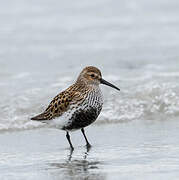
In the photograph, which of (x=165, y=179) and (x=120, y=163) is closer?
(x=165, y=179)

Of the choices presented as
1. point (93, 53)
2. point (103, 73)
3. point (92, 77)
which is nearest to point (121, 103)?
point (92, 77)

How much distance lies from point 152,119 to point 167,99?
2.30ft

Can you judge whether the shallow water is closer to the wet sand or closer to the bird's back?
the wet sand

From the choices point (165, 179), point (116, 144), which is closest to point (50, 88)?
point (116, 144)

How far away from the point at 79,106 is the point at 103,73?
491 cm

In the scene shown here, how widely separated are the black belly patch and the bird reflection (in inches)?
27.1

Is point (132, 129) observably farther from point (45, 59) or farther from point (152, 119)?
point (45, 59)

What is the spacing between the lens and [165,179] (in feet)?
21.4

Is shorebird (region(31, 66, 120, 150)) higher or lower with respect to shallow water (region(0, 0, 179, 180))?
higher

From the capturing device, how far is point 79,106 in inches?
336

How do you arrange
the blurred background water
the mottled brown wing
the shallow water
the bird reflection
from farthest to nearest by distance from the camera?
the blurred background water < the mottled brown wing < the shallow water < the bird reflection

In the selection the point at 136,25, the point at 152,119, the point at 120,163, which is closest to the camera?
the point at 120,163

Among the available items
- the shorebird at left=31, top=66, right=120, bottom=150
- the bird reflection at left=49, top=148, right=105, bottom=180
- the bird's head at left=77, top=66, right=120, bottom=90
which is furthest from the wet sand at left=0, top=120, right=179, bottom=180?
the bird's head at left=77, top=66, right=120, bottom=90

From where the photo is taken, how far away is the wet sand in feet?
22.7
